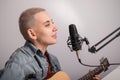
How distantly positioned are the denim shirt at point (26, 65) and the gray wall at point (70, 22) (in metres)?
0.21

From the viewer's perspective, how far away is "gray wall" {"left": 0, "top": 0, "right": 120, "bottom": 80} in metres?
→ 1.28

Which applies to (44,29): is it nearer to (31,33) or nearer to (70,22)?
(31,33)

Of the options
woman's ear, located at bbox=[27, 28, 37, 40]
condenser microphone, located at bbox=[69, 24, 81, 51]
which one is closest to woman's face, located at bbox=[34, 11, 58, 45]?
woman's ear, located at bbox=[27, 28, 37, 40]

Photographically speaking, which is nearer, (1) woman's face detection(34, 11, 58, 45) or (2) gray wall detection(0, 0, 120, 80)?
(1) woman's face detection(34, 11, 58, 45)

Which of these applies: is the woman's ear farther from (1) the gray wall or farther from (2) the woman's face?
(1) the gray wall

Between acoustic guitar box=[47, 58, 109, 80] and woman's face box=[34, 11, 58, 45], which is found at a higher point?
woman's face box=[34, 11, 58, 45]

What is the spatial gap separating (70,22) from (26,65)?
0.51 meters

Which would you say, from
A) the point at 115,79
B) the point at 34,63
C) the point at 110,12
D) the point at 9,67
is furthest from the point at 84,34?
the point at 9,67

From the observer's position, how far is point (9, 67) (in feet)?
3.25

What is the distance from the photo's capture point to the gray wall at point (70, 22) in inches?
50.6

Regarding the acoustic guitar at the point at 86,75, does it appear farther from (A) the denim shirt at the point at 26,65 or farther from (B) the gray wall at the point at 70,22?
(B) the gray wall at the point at 70,22

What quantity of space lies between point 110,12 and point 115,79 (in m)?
0.53

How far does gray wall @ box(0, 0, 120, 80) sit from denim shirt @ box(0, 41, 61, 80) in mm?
206

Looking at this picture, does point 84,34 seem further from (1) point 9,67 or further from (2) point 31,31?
(1) point 9,67
